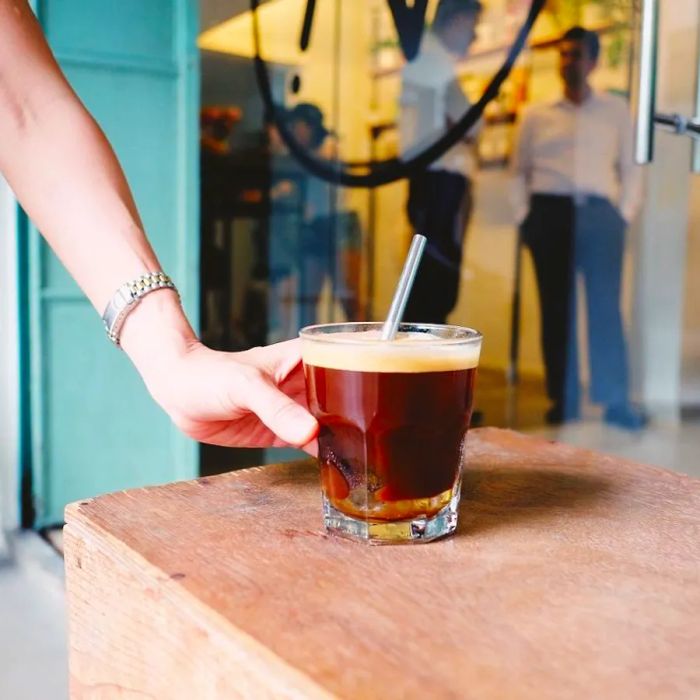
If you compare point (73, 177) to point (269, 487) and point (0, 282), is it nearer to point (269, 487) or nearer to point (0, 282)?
point (269, 487)

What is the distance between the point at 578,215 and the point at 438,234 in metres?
0.82

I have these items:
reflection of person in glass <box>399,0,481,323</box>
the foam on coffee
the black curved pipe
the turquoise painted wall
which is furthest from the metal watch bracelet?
reflection of person in glass <box>399,0,481,323</box>

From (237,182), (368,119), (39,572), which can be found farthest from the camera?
(368,119)

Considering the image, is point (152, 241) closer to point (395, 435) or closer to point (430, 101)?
point (430, 101)

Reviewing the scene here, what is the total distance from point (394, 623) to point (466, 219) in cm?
346

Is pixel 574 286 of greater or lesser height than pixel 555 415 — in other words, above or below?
above

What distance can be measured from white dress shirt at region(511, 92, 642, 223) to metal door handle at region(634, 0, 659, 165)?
241 cm

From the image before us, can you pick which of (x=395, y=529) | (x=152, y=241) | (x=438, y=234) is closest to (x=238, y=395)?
(x=395, y=529)

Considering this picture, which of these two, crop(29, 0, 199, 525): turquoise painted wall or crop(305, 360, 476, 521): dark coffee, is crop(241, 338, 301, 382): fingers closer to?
crop(305, 360, 476, 521): dark coffee

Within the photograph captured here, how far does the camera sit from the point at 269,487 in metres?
0.77

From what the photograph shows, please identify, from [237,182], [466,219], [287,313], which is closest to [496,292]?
[466,219]

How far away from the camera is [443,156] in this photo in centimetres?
360

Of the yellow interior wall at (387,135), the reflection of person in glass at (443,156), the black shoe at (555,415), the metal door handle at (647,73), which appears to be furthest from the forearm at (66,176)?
the black shoe at (555,415)

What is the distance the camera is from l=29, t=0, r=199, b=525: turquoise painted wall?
2.44 metres
